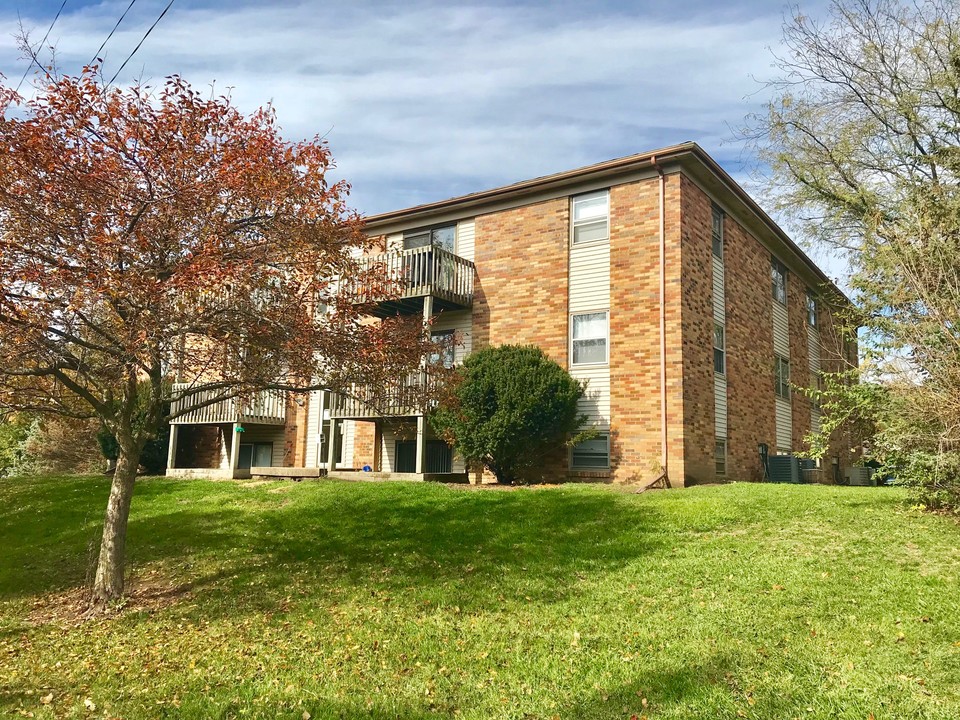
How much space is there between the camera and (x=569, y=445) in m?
17.2

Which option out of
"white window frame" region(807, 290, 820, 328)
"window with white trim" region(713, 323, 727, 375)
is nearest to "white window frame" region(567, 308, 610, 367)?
"window with white trim" region(713, 323, 727, 375)

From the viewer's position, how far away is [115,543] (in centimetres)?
979

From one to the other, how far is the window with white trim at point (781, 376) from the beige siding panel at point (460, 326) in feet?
31.2

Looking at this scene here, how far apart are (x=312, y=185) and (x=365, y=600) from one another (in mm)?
5024

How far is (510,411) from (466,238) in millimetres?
6045

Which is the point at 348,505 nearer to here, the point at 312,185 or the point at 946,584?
the point at 312,185

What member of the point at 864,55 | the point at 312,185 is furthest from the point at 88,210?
the point at 864,55

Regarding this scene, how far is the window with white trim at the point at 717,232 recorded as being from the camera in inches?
784

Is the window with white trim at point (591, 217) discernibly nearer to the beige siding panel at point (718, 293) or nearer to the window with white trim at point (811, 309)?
the beige siding panel at point (718, 293)

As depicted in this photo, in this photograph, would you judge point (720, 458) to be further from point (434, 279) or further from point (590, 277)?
point (434, 279)

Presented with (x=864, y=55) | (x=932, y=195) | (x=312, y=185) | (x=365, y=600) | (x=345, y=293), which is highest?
(x=864, y=55)

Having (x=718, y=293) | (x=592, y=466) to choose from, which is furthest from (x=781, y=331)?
(x=592, y=466)

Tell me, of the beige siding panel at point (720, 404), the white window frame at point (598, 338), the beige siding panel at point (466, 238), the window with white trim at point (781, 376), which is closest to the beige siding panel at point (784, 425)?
the window with white trim at point (781, 376)

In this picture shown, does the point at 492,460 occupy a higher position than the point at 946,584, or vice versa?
the point at 492,460
